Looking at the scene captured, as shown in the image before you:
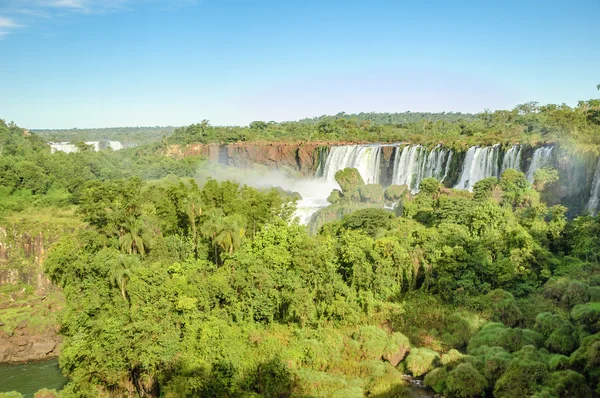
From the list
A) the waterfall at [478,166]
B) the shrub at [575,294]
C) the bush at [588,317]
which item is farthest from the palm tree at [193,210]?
the waterfall at [478,166]

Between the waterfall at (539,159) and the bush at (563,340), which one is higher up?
the waterfall at (539,159)

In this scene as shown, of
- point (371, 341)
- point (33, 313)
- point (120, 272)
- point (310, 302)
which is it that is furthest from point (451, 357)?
point (33, 313)

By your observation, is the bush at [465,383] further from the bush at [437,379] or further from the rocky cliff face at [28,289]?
the rocky cliff face at [28,289]

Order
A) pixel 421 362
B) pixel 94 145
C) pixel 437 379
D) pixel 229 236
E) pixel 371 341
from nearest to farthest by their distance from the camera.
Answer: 1. pixel 437 379
2. pixel 421 362
3. pixel 371 341
4. pixel 229 236
5. pixel 94 145

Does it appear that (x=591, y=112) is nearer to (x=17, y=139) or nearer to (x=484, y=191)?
(x=484, y=191)

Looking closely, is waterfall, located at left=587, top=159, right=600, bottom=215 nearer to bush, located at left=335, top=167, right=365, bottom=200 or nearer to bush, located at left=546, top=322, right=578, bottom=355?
bush, located at left=335, top=167, right=365, bottom=200

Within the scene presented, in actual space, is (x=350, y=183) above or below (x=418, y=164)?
below

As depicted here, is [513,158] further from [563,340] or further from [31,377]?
[31,377]

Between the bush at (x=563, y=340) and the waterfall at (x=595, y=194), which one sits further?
the waterfall at (x=595, y=194)
